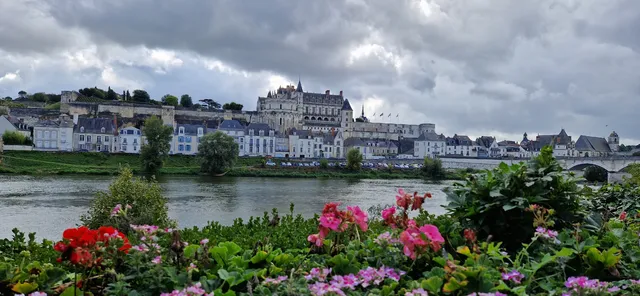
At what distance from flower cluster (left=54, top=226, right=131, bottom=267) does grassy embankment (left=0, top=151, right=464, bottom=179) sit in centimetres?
5869

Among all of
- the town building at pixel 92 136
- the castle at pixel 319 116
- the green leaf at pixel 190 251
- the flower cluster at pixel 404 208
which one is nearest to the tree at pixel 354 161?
the town building at pixel 92 136

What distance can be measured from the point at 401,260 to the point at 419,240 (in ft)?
0.85

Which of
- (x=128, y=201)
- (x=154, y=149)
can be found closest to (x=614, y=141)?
(x=154, y=149)

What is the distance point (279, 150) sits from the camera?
102 metres

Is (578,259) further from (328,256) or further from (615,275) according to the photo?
(328,256)

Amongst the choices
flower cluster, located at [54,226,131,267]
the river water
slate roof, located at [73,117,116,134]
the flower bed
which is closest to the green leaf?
the flower bed

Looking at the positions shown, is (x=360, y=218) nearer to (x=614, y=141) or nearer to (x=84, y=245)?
(x=84, y=245)

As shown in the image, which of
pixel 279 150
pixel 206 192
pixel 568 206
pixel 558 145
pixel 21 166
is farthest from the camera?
pixel 558 145

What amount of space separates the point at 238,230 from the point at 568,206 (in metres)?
3.96

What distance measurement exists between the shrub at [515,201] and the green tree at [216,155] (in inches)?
2278

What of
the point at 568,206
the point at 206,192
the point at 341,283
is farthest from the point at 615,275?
the point at 206,192

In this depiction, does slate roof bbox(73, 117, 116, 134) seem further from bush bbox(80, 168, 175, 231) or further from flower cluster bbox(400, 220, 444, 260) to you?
flower cluster bbox(400, 220, 444, 260)

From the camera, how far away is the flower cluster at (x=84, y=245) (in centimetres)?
320

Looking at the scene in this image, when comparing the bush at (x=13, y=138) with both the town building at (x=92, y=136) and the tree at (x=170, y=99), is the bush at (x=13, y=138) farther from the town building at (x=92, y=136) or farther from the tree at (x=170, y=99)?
the tree at (x=170, y=99)
